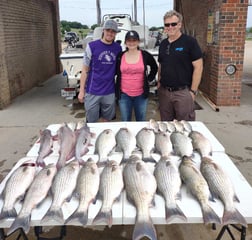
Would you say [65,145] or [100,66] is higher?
[100,66]

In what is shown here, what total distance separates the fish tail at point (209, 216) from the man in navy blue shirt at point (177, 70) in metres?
1.94

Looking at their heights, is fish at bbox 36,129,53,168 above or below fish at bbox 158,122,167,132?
below

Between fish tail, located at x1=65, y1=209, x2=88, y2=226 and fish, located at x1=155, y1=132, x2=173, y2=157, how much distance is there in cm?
84

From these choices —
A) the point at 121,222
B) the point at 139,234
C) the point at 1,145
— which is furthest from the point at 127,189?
the point at 1,145

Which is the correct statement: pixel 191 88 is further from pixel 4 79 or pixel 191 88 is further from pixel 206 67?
pixel 4 79

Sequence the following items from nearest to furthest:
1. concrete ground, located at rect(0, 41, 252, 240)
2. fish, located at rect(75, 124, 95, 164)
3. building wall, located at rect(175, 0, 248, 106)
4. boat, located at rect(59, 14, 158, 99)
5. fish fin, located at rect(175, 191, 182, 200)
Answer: fish fin, located at rect(175, 191, 182, 200) < fish, located at rect(75, 124, 95, 164) < concrete ground, located at rect(0, 41, 252, 240) < building wall, located at rect(175, 0, 248, 106) < boat, located at rect(59, 14, 158, 99)

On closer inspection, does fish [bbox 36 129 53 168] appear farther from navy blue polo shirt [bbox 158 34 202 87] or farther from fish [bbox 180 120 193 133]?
navy blue polo shirt [bbox 158 34 202 87]

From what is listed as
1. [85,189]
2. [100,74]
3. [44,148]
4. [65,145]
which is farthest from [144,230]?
[100,74]

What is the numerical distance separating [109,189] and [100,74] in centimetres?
203

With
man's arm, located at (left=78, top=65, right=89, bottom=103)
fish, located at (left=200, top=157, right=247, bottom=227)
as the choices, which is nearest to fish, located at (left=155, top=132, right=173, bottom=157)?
fish, located at (left=200, top=157, right=247, bottom=227)

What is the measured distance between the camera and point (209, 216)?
168cm

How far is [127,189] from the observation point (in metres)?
1.89

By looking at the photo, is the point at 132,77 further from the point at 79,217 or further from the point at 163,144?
the point at 79,217

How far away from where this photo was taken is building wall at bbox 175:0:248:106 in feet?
20.1
